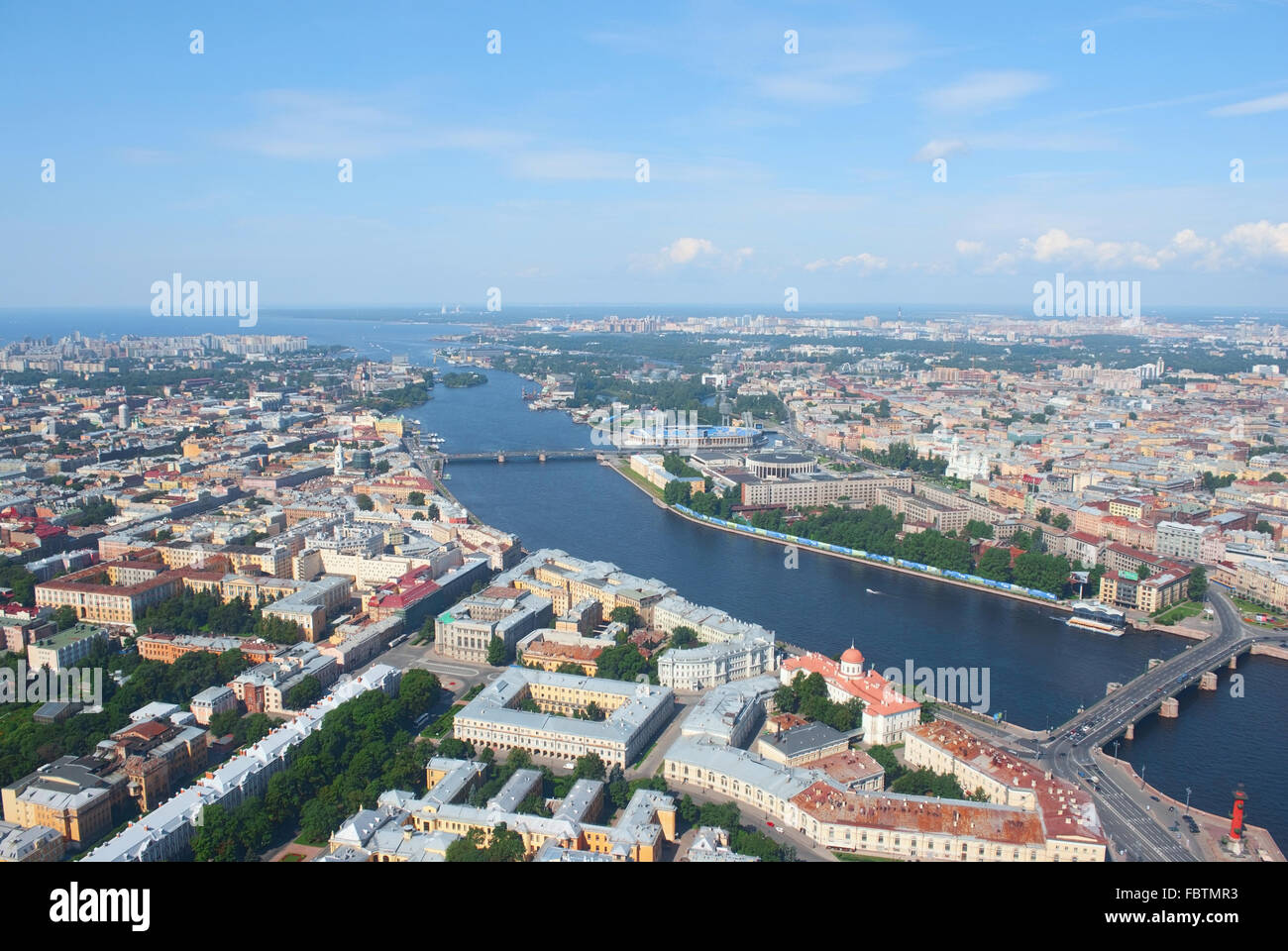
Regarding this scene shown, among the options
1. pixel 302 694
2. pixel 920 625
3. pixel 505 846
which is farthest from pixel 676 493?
pixel 505 846

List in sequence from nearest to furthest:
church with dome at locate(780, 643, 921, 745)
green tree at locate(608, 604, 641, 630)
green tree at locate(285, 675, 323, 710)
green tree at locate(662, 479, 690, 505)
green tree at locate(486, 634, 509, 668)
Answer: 1. church with dome at locate(780, 643, 921, 745)
2. green tree at locate(285, 675, 323, 710)
3. green tree at locate(486, 634, 509, 668)
4. green tree at locate(608, 604, 641, 630)
5. green tree at locate(662, 479, 690, 505)

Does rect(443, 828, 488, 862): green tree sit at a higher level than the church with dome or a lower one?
lower

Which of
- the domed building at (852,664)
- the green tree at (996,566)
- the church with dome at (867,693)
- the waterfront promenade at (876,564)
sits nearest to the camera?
the church with dome at (867,693)

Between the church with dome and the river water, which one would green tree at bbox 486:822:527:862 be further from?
the river water

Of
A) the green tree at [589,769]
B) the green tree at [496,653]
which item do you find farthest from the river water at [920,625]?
the green tree at [589,769]

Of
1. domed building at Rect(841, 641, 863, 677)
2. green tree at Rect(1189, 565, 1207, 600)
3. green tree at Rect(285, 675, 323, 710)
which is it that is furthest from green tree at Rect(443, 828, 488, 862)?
green tree at Rect(1189, 565, 1207, 600)

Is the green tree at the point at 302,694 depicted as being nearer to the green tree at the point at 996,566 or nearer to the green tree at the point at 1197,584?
the green tree at the point at 996,566

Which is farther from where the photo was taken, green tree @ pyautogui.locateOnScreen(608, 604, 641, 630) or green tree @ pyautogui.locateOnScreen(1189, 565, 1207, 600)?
green tree @ pyautogui.locateOnScreen(1189, 565, 1207, 600)

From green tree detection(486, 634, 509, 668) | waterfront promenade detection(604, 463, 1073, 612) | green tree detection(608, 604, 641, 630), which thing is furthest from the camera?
waterfront promenade detection(604, 463, 1073, 612)

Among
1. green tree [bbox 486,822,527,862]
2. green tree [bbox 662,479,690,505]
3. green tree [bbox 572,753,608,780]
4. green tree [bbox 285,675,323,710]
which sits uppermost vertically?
green tree [bbox 662,479,690,505]

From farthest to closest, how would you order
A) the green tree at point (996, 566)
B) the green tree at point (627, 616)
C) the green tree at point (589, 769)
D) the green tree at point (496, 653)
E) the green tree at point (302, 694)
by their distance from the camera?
the green tree at point (996, 566) → the green tree at point (627, 616) → the green tree at point (496, 653) → the green tree at point (302, 694) → the green tree at point (589, 769)

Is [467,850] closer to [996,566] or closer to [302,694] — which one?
[302,694]
